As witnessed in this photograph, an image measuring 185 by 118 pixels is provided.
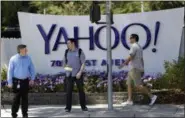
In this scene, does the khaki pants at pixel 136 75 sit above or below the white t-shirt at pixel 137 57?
below

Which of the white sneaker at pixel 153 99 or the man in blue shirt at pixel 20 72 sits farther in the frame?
the white sneaker at pixel 153 99

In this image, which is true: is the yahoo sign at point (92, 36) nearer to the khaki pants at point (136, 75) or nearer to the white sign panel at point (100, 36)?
the white sign panel at point (100, 36)

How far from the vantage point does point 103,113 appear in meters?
12.8

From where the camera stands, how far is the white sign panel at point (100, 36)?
1672cm

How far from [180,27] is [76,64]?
524 centimetres

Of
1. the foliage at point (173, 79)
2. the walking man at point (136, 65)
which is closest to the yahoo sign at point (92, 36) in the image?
the foliage at point (173, 79)

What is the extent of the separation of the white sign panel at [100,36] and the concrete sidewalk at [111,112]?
9.90 feet

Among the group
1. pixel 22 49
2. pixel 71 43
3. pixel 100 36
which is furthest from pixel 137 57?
pixel 22 49

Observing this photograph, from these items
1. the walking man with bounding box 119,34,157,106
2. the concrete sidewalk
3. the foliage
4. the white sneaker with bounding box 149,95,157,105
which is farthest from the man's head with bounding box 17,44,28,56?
the foliage

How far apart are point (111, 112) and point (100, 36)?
4.58m

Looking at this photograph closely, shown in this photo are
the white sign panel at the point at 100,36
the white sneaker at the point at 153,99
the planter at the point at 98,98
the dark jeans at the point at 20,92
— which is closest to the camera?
the dark jeans at the point at 20,92

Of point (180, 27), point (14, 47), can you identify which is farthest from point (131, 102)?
point (14, 47)

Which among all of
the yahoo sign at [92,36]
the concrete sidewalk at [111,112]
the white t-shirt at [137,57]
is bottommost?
the concrete sidewalk at [111,112]

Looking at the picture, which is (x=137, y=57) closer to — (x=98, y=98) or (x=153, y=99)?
(x=153, y=99)
